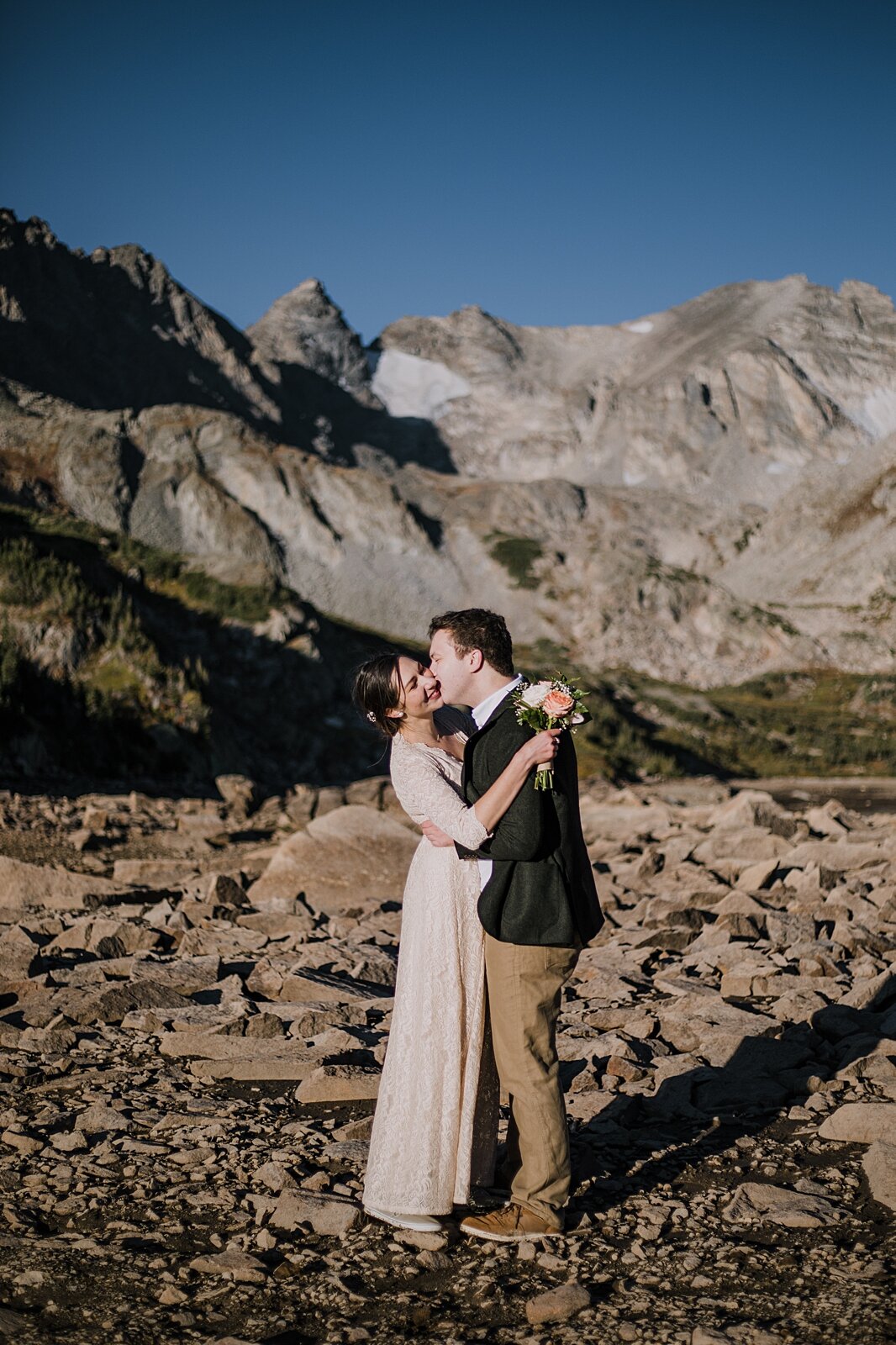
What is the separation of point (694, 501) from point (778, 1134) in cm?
13341

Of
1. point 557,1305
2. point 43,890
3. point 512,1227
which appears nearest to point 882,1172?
point 512,1227

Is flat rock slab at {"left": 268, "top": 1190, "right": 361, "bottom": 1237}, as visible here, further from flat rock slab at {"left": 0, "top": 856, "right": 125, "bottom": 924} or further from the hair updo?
flat rock slab at {"left": 0, "top": 856, "right": 125, "bottom": 924}

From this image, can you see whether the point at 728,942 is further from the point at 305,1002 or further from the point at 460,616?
the point at 460,616

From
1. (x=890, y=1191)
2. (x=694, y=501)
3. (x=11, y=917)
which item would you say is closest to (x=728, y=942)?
(x=890, y=1191)

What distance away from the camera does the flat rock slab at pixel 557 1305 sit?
4.45m

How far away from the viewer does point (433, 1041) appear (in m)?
5.26

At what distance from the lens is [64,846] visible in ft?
57.0

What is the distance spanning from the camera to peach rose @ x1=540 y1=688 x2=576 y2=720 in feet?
16.2

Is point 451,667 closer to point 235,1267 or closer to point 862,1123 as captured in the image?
point 235,1267

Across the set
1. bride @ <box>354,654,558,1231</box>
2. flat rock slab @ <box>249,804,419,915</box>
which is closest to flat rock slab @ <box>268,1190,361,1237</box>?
bride @ <box>354,654,558,1231</box>

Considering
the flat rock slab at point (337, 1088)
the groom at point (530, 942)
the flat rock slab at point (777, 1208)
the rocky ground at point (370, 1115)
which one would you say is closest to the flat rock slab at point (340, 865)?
the rocky ground at point (370, 1115)

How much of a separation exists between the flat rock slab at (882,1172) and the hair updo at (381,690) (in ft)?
11.2

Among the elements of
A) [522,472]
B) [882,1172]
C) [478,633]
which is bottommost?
[882,1172]

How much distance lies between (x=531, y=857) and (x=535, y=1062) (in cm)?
98
